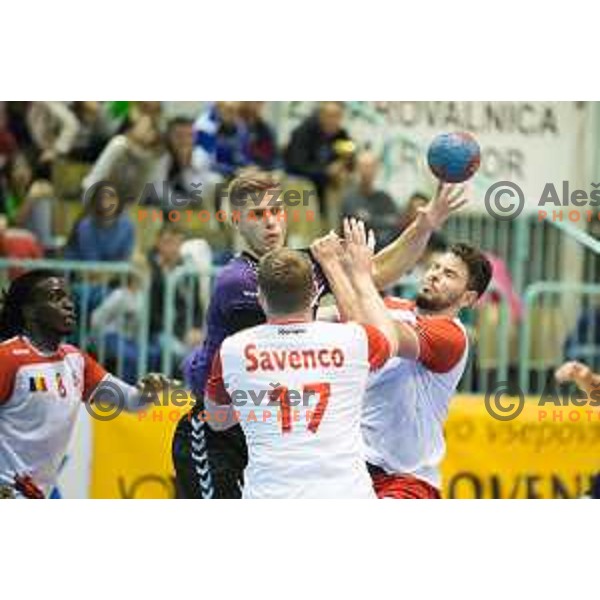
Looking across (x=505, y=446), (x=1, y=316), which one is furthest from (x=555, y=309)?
(x=1, y=316)

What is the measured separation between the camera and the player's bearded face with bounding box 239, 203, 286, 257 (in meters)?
8.98

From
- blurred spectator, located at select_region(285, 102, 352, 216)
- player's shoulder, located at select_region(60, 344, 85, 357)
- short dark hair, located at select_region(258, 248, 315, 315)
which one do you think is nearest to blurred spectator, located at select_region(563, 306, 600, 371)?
blurred spectator, located at select_region(285, 102, 352, 216)

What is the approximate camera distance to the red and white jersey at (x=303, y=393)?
27.5ft

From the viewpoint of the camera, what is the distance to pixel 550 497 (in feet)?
38.9

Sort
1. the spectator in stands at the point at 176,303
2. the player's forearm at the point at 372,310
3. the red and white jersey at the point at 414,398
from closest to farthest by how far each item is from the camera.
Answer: the player's forearm at the point at 372,310, the red and white jersey at the point at 414,398, the spectator in stands at the point at 176,303

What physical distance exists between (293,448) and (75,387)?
5.66 feet

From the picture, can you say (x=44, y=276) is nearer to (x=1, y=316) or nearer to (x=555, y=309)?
(x=1, y=316)

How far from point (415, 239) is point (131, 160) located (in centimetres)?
441

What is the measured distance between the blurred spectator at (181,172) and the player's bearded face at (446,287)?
3.51 metres

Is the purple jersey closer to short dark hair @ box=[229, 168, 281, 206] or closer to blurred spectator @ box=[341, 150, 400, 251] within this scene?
short dark hair @ box=[229, 168, 281, 206]

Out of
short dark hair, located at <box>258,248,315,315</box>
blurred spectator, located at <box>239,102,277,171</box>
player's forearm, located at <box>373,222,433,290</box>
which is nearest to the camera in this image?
short dark hair, located at <box>258,248,315,315</box>

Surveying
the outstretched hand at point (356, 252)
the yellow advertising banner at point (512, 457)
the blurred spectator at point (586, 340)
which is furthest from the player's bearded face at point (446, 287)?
the blurred spectator at point (586, 340)

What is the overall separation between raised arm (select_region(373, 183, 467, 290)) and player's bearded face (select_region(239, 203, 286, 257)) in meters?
0.55

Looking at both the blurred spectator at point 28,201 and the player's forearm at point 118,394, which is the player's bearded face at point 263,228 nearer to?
the player's forearm at point 118,394
